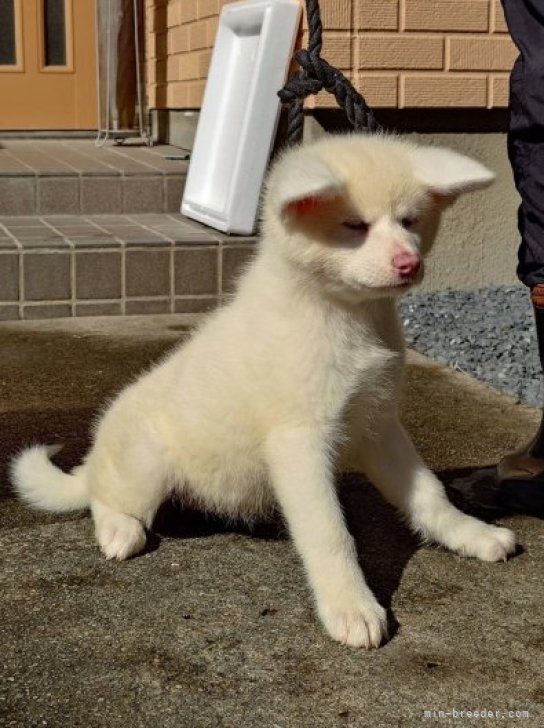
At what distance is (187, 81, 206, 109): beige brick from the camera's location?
647 centimetres

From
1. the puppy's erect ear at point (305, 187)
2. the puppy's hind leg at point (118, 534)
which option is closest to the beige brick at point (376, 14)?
the puppy's erect ear at point (305, 187)

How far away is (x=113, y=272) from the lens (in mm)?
4727

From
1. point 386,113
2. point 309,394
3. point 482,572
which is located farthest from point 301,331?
point 386,113

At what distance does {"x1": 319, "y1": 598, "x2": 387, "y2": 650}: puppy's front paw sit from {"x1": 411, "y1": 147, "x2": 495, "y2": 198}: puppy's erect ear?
806 millimetres

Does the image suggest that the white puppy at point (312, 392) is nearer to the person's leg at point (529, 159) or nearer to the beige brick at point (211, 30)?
the person's leg at point (529, 159)

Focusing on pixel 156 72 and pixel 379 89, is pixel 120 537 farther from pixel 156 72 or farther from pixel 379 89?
pixel 156 72

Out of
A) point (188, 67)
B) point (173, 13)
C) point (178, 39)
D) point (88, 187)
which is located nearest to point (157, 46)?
point (173, 13)

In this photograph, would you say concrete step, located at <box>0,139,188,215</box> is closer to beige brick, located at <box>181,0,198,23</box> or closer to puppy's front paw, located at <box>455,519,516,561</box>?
beige brick, located at <box>181,0,198,23</box>

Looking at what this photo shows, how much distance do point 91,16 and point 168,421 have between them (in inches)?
239

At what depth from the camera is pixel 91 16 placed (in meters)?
7.70

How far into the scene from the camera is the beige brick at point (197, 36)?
21.1 ft

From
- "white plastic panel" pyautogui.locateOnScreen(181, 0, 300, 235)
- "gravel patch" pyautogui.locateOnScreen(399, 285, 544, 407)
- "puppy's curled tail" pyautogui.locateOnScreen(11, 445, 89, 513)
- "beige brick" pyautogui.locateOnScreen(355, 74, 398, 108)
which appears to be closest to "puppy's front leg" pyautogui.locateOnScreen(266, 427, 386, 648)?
"puppy's curled tail" pyautogui.locateOnScreen(11, 445, 89, 513)

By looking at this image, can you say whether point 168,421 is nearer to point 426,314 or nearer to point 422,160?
point 422,160

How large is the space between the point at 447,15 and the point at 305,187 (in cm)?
362
